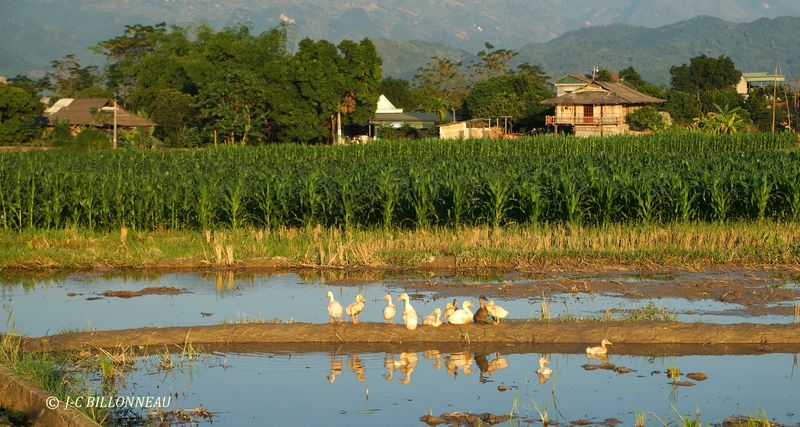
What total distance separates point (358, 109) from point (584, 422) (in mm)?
72957

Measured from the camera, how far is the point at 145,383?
1220 centimetres

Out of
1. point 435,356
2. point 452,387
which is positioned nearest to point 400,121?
point 435,356

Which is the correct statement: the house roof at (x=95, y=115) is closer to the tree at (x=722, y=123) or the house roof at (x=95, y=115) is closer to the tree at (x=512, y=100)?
the tree at (x=512, y=100)

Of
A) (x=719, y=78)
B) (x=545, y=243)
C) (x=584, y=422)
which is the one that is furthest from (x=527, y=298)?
(x=719, y=78)

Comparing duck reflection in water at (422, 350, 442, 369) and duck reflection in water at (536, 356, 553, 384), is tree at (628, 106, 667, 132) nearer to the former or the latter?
duck reflection in water at (422, 350, 442, 369)

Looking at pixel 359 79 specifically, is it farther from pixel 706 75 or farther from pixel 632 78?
pixel 706 75

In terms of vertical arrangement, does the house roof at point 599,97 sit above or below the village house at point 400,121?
above

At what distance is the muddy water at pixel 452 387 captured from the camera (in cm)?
1103

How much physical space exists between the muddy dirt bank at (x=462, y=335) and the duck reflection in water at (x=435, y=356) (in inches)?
13.6

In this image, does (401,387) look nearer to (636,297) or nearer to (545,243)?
(636,297)

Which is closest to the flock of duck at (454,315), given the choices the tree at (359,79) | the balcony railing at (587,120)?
the tree at (359,79)

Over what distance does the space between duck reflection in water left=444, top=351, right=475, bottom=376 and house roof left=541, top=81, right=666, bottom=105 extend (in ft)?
246

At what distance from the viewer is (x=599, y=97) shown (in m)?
87.1

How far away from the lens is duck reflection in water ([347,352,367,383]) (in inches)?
497
